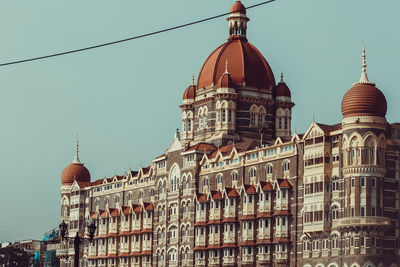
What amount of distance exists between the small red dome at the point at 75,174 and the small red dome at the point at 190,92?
26.0 metres

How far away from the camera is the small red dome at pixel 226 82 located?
103562 mm

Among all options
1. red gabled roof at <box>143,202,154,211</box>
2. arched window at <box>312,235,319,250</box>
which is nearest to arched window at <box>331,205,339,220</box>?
arched window at <box>312,235,319,250</box>

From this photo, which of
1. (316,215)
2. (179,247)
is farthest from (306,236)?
(179,247)

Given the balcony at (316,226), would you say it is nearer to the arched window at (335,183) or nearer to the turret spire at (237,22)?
the arched window at (335,183)

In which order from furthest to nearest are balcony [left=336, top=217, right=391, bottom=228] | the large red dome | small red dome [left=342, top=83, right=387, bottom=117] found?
the large red dome < small red dome [left=342, top=83, right=387, bottom=117] < balcony [left=336, top=217, right=391, bottom=228]

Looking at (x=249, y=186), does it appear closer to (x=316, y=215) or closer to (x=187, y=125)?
(x=316, y=215)

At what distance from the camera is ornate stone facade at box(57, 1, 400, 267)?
78375mm

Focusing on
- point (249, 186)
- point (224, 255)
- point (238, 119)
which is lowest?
point (224, 255)

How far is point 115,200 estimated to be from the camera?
119 m

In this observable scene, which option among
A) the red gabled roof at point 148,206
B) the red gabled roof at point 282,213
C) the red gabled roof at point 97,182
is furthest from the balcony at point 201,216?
the red gabled roof at point 97,182

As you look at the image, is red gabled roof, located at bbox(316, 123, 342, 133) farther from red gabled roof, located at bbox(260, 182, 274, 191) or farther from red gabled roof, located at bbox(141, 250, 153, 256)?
red gabled roof, located at bbox(141, 250, 153, 256)

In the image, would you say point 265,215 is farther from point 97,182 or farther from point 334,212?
point 97,182

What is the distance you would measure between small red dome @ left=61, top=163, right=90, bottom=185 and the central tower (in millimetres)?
24627

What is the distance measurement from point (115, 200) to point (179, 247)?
1932 cm
